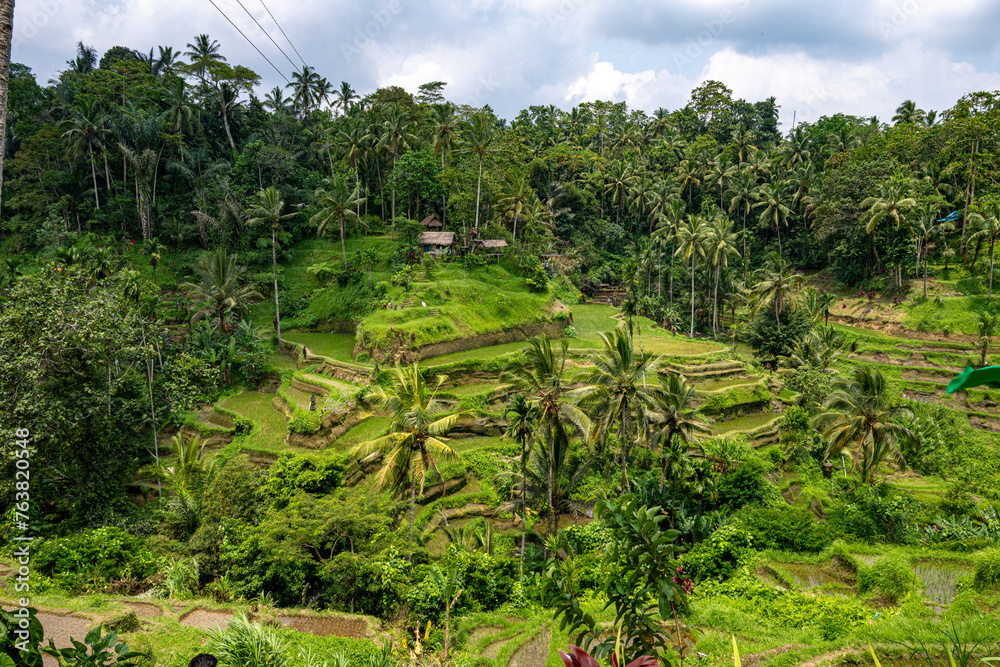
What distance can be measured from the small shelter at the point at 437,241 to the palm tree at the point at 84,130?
26745mm

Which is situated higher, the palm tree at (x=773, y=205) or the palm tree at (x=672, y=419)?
the palm tree at (x=773, y=205)

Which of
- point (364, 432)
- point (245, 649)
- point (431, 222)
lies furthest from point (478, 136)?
point (245, 649)

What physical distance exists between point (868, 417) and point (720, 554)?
10.2 meters

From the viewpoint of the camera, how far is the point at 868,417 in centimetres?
2294

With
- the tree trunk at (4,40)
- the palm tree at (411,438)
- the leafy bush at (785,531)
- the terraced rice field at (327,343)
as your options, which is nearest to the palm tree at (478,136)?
the terraced rice field at (327,343)

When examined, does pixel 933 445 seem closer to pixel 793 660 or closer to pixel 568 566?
pixel 793 660

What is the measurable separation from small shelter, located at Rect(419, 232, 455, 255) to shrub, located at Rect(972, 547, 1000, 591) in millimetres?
32390

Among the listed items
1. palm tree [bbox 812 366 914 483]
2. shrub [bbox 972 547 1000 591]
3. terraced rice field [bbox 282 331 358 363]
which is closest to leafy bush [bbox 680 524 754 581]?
shrub [bbox 972 547 1000 591]

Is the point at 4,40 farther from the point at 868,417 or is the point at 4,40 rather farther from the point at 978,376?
the point at 868,417

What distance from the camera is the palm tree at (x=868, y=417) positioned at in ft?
74.4

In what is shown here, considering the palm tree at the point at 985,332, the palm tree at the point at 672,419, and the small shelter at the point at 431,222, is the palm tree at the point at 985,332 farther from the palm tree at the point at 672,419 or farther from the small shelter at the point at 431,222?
the small shelter at the point at 431,222

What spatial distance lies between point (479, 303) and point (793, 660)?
87.5 feet

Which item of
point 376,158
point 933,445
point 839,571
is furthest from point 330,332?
point 933,445

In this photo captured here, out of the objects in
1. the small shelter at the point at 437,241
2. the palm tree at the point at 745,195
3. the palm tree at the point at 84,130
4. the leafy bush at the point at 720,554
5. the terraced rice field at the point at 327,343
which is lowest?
the leafy bush at the point at 720,554
